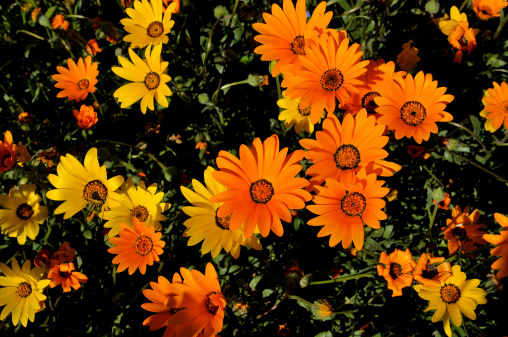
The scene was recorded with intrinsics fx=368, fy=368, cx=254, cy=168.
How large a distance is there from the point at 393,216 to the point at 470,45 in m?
1.37

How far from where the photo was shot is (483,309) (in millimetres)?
2701

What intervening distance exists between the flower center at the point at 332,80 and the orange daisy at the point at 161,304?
4.09ft

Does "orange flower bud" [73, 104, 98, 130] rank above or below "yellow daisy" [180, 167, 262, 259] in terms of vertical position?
above

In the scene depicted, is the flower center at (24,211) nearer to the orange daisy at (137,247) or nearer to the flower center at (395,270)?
the orange daisy at (137,247)

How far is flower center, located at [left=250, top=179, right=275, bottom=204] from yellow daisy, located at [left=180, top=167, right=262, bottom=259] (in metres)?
0.19

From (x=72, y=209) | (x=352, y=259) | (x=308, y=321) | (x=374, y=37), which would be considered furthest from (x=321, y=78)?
(x=308, y=321)

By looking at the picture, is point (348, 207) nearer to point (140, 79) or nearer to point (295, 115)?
point (295, 115)

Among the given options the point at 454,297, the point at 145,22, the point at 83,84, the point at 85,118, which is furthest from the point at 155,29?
the point at 454,297

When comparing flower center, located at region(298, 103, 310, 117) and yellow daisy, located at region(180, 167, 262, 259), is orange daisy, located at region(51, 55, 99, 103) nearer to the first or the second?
yellow daisy, located at region(180, 167, 262, 259)

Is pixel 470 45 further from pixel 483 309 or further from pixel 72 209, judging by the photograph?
pixel 72 209

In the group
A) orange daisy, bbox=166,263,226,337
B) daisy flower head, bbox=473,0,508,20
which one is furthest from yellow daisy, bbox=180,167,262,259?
daisy flower head, bbox=473,0,508,20

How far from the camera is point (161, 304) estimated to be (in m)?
1.93

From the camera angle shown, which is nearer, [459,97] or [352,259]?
[352,259]

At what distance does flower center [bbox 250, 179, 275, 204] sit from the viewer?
190 centimetres
